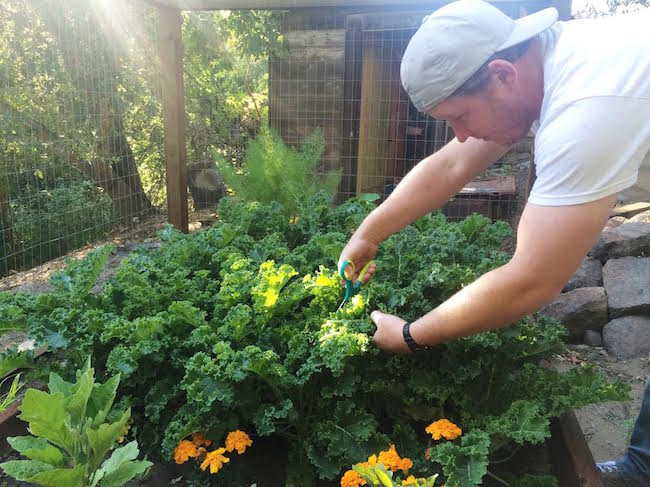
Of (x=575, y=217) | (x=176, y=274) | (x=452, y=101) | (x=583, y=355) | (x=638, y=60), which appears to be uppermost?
(x=638, y=60)

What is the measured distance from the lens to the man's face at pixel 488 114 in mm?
1490

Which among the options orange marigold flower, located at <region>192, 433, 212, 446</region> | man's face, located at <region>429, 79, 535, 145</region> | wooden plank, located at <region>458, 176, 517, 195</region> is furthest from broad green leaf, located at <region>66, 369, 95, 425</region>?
wooden plank, located at <region>458, 176, 517, 195</region>

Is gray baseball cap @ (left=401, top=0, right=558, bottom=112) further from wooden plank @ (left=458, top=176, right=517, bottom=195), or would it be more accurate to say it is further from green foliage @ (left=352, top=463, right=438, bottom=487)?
wooden plank @ (left=458, top=176, right=517, bottom=195)

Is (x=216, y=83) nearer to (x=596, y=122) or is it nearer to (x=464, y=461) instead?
(x=464, y=461)

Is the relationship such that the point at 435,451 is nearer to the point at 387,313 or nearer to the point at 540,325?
the point at 387,313

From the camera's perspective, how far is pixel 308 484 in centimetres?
197

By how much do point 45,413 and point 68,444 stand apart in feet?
0.44

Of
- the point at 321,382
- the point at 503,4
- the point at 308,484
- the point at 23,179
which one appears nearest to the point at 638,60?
the point at 321,382

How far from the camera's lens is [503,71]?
1445mm

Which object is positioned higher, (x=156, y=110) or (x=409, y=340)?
(x=156, y=110)

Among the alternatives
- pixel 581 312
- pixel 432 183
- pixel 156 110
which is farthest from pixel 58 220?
pixel 581 312

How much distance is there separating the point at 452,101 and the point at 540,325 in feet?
4.22

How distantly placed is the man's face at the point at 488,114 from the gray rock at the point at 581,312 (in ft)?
10.00

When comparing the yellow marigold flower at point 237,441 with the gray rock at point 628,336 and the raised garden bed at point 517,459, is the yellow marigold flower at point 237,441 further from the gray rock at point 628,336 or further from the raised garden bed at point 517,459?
the gray rock at point 628,336
